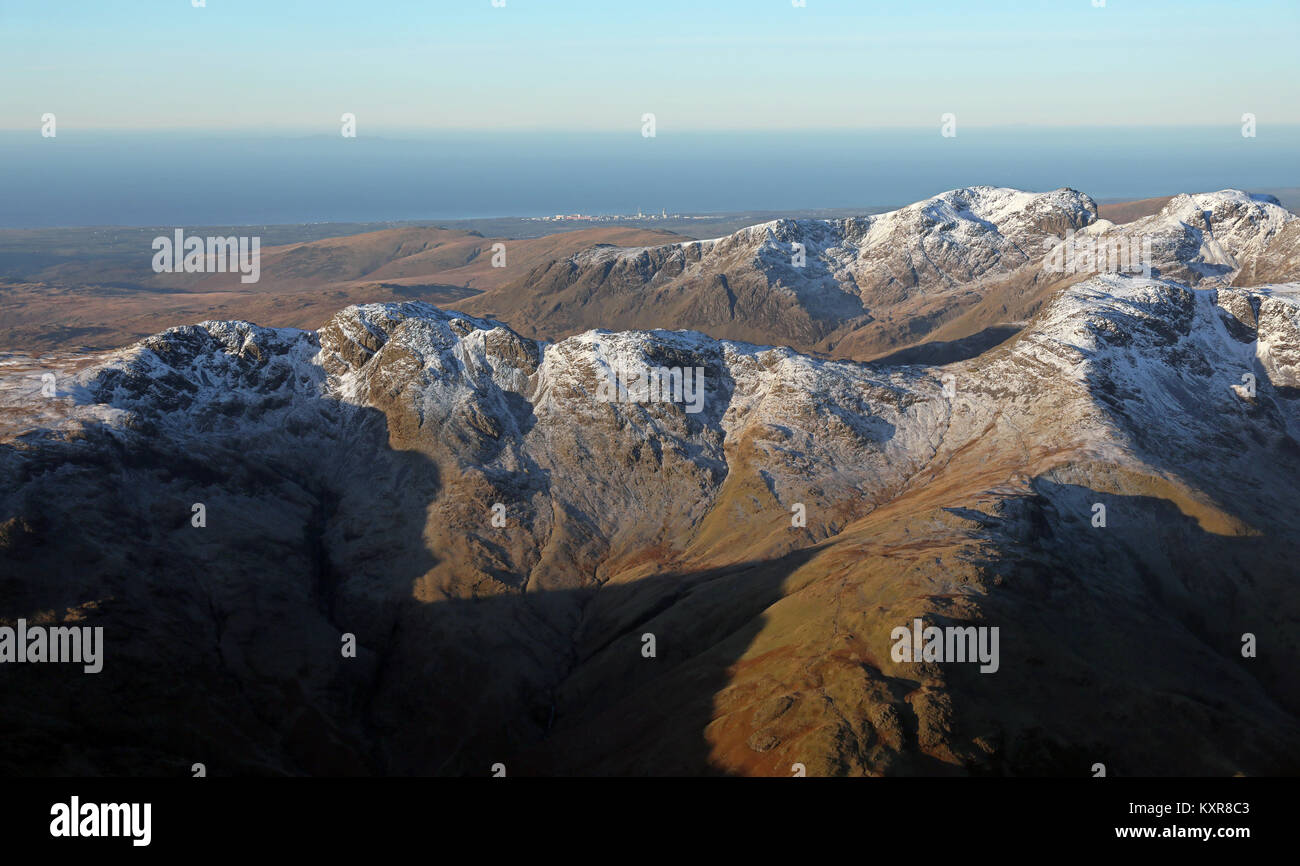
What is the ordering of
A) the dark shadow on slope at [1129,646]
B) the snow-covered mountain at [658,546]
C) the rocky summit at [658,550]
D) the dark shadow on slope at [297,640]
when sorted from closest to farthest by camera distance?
the dark shadow on slope at [1129,646], the rocky summit at [658,550], the snow-covered mountain at [658,546], the dark shadow on slope at [297,640]

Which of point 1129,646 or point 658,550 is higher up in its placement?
point 658,550

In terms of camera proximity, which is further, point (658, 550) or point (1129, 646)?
point (658, 550)

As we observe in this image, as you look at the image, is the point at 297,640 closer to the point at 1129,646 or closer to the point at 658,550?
the point at 658,550

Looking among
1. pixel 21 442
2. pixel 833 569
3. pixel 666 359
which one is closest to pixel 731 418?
pixel 666 359

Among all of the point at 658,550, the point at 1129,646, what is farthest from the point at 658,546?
the point at 1129,646

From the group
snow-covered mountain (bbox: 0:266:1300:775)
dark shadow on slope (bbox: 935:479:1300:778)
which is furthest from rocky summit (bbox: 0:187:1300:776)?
snow-covered mountain (bbox: 0:266:1300:775)

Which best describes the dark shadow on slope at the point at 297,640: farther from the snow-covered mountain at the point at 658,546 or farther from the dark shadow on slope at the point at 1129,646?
the dark shadow on slope at the point at 1129,646

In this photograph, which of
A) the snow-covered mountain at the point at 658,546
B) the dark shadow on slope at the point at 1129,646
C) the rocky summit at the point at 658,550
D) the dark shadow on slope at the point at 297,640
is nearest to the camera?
the dark shadow on slope at the point at 1129,646

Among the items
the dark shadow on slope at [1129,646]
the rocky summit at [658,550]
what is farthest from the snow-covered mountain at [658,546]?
the rocky summit at [658,550]
